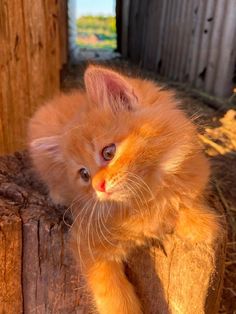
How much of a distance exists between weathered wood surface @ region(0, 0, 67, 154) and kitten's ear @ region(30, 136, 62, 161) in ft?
3.41

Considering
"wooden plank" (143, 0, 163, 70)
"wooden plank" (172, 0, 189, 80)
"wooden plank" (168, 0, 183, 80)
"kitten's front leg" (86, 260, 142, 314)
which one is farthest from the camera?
"wooden plank" (143, 0, 163, 70)

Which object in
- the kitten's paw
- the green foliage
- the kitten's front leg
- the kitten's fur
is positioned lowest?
the green foliage

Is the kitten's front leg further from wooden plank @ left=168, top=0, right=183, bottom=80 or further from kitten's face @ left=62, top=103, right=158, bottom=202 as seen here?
wooden plank @ left=168, top=0, right=183, bottom=80

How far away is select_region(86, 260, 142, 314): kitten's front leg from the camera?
154 cm

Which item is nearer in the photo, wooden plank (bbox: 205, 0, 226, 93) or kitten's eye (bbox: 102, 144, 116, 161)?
kitten's eye (bbox: 102, 144, 116, 161)

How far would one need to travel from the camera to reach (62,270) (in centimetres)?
157

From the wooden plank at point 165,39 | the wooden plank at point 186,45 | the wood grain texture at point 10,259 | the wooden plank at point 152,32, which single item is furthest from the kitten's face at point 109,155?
the wooden plank at point 152,32

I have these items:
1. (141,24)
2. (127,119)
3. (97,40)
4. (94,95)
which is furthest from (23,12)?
(97,40)

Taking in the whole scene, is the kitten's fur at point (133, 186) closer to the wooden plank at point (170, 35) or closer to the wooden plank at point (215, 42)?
the wooden plank at point (215, 42)

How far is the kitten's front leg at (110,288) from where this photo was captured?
5.07ft

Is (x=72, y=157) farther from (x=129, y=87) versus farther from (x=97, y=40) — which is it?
(x=97, y=40)

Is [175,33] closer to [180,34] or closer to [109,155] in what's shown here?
[180,34]

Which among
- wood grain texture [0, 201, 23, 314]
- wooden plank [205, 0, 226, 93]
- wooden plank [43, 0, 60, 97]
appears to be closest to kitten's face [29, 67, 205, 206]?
wood grain texture [0, 201, 23, 314]

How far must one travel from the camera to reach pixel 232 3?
3.78 m
